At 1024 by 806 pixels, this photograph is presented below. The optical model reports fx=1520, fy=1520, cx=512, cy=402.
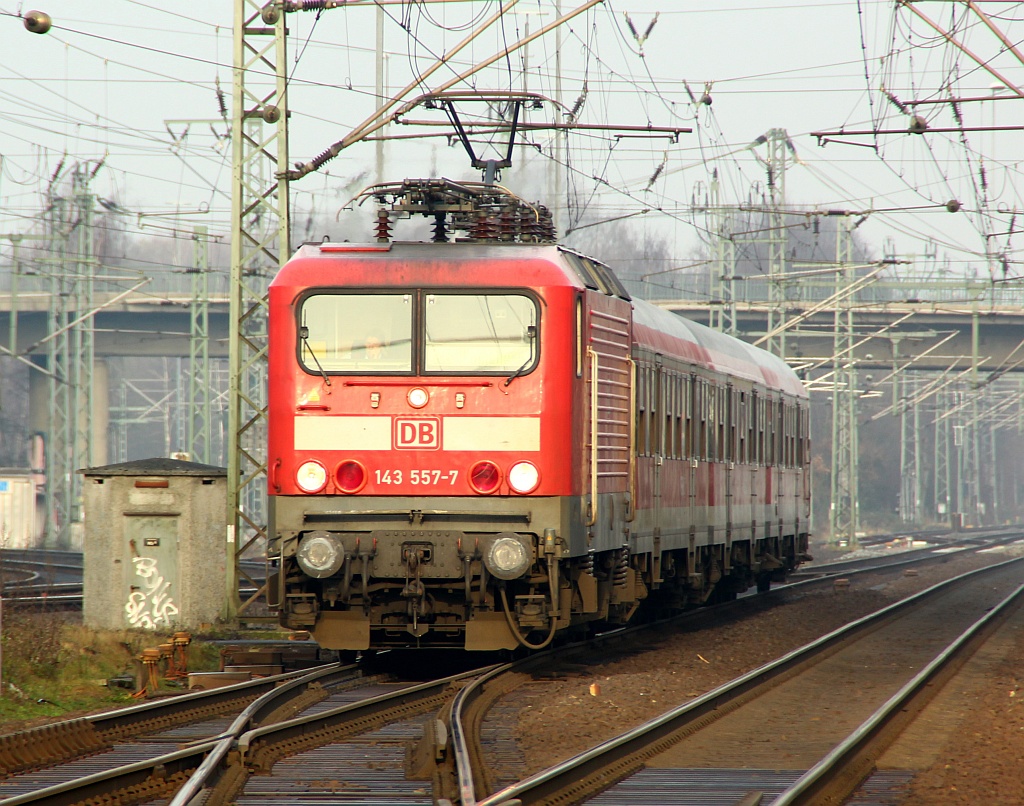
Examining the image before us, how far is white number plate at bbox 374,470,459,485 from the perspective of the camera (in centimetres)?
1159

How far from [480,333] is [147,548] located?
6.13 meters

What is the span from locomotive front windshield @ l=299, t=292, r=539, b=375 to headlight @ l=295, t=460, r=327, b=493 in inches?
29.4

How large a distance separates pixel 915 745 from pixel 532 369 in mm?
4013

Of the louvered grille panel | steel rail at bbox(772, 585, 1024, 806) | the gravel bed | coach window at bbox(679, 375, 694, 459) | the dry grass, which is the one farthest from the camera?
coach window at bbox(679, 375, 694, 459)

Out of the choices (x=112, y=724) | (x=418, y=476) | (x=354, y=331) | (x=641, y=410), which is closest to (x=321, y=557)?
(x=418, y=476)

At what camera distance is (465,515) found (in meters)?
11.5

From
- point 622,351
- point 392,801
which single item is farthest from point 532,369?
point 392,801

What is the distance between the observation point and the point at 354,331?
11.9 meters

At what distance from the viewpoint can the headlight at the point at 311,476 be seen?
11617 mm

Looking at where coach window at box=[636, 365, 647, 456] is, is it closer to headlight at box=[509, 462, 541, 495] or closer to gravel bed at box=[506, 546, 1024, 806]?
gravel bed at box=[506, 546, 1024, 806]

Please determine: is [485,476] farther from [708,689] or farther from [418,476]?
[708,689]

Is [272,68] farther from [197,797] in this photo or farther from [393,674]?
[197,797]

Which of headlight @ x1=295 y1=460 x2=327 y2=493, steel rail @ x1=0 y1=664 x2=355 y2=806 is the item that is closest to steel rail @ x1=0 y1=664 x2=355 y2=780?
steel rail @ x1=0 y1=664 x2=355 y2=806

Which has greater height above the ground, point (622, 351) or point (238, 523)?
point (622, 351)
